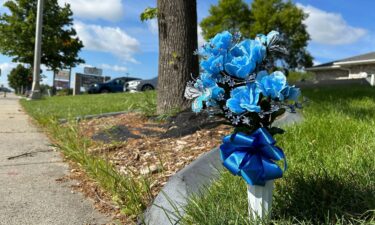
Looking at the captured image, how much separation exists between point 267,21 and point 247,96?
126 feet

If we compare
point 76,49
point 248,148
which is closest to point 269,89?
point 248,148

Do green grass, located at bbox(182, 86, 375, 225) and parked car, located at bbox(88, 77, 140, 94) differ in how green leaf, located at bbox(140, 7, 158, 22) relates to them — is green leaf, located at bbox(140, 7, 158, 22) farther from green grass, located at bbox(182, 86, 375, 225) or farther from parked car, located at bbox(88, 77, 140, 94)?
parked car, located at bbox(88, 77, 140, 94)

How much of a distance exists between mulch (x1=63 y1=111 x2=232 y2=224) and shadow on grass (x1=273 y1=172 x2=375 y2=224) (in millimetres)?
748

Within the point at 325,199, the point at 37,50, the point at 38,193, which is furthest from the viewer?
the point at 37,50

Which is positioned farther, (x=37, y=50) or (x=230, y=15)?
(x=230, y=15)

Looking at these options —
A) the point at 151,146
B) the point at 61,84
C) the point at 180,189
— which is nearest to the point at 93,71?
the point at 61,84

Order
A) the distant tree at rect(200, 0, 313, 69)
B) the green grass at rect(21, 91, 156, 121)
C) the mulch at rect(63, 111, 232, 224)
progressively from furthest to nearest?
the distant tree at rect(200, 0, 313, 69) < the green grass at rect(21, 91, 156, 121) < the mulch at rect(63, 111, 232, 224)

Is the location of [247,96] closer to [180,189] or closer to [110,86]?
[180,189]

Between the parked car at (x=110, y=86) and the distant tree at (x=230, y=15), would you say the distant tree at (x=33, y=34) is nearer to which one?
the parked car at (x=110, y=86)

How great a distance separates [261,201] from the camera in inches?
76.5

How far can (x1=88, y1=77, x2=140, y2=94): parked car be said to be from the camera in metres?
30.8

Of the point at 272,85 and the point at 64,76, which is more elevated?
the point at 64,76

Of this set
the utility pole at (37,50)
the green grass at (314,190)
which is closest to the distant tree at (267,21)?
the utility pole at (37,50)

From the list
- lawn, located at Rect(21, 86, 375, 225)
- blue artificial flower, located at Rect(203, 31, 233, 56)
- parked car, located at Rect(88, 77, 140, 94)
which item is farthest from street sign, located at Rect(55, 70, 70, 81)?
blue artificial flower, located at Rect(203, 31, 233, 56)
